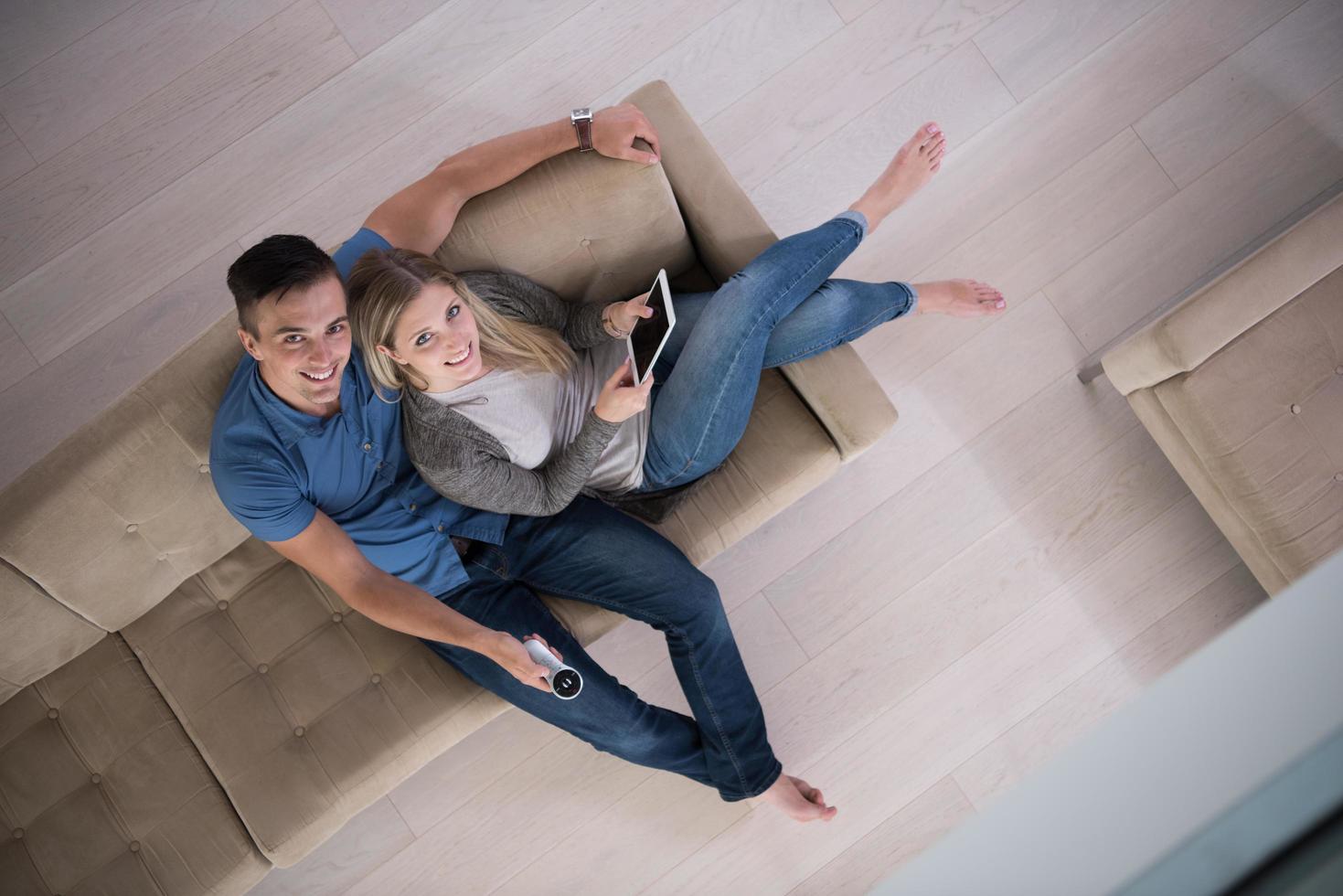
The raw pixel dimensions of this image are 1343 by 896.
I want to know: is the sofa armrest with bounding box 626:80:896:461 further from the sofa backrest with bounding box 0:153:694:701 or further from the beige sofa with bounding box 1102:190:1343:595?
the beige sofa with bounding box 1102:190:1343:595

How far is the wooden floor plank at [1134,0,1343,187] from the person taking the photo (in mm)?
2346

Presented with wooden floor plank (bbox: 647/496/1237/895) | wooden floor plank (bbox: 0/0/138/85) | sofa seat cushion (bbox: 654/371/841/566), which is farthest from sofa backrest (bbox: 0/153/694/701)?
wooden floor plank (bbox: 0/0/138/85)

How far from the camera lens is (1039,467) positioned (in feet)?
7.39

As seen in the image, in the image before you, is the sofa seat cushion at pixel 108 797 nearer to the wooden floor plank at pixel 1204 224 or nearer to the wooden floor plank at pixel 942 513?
the wooden floor plank at pixel 942 513

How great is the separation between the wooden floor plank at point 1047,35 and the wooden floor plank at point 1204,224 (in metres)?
0.44

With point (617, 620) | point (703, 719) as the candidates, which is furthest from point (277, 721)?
point (703, 719)

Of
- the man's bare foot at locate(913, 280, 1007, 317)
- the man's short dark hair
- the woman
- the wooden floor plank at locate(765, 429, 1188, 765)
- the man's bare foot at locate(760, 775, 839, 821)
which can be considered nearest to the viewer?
the man's short dark hair

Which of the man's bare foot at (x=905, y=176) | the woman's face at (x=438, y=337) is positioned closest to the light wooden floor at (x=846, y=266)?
the man's bare foot at (x=905, y=176)

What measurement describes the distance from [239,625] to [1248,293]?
218cm

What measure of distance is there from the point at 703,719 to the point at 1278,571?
126cm

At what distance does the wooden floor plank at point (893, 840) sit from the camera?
7.06ft

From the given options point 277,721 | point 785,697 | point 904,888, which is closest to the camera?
point 904,888

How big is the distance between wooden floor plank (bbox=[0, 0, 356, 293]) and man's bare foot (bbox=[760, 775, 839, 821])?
2.09 meters

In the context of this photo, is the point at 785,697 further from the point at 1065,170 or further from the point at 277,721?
the point at 1065,170
